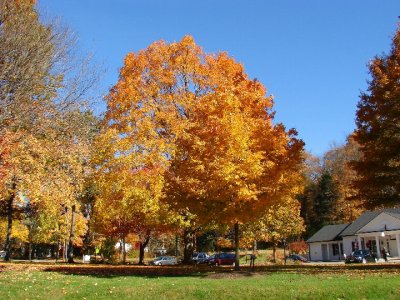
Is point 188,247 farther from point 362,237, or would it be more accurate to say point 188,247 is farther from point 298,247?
point 298,247

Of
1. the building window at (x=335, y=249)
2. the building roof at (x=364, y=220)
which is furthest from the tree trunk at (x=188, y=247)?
the building window at (x=335, y=249)

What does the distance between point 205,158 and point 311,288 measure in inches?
266

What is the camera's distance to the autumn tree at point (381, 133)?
744 inches

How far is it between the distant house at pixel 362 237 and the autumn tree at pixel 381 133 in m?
23.4

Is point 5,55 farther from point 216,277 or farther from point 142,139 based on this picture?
point 216,277

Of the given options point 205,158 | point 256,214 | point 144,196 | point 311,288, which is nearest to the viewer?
point 311,288

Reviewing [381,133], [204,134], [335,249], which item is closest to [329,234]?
[335,249]

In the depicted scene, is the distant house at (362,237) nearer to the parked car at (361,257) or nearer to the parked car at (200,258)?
the parked car at (361,257)

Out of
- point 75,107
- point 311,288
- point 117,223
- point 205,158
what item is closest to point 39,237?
point 117,223

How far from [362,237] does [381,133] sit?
28.0 m

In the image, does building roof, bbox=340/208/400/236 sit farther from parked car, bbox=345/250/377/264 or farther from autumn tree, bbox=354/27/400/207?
autumn tree, bbox=354/27/400/207

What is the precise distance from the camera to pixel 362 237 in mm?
44125

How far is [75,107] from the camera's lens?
19.0 metres

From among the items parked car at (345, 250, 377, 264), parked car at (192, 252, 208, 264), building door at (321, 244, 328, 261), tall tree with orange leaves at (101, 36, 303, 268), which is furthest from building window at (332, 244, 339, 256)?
tall tree with orange leaves at (101, 36, 303, 268)
